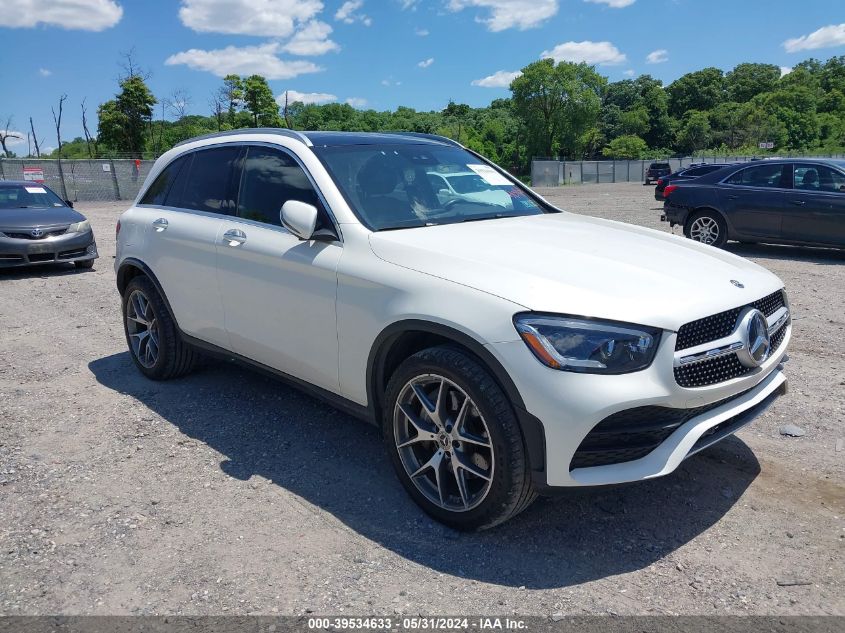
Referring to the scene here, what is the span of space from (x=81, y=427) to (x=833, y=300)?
762 centimetres

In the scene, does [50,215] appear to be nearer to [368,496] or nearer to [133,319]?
[133,319]

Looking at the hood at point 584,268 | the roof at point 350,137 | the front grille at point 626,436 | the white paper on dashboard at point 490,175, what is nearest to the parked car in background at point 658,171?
the white paper on dashboard at point 490,175

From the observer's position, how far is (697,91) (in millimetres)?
130750

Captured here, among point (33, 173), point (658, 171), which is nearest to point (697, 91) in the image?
point (658, 171)

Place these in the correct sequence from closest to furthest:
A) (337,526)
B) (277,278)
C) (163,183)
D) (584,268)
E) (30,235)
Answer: (584,268) → (337,526) → (277,278) → (163,183) → (30,235)

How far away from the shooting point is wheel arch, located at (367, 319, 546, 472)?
9.10 feet

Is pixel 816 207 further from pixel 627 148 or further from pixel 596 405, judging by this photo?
pixel 627 148

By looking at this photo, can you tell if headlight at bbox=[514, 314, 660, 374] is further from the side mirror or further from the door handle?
the door handle

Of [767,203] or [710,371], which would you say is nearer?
[710,371]

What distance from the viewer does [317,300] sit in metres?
3.66

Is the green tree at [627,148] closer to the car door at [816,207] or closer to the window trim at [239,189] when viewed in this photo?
the car door at [816,207]

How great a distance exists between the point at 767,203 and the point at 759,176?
63cm

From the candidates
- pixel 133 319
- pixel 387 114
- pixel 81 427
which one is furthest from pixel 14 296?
pixel 387 114

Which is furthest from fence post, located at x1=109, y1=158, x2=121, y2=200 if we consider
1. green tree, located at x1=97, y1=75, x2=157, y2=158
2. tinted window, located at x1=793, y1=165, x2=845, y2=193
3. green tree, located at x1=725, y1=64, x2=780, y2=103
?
green tree, located at x1=725, y1=64, x2=780, y2=103
